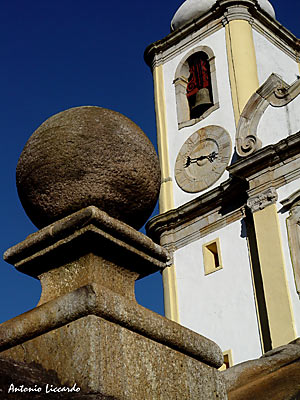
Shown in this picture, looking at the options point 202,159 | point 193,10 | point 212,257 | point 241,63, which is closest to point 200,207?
point 212,257

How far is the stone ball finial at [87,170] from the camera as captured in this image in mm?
3434

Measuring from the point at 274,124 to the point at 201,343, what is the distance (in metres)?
12.5

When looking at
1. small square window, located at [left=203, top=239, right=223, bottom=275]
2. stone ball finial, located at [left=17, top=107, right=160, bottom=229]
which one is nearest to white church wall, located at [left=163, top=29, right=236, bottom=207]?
small square window, located at [left=203, top=239, right=223, bottom=275]

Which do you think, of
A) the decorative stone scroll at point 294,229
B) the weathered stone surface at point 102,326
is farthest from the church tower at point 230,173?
the weathered stone surface at point 102,326

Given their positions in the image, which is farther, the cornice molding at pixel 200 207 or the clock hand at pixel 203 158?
the clock hand at pixel 203 158

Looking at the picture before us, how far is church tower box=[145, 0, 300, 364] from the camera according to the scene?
550 inches

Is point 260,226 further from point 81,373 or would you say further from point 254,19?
point 81,373

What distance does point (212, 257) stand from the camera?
15.7m

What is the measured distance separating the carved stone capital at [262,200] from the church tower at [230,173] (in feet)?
0.08

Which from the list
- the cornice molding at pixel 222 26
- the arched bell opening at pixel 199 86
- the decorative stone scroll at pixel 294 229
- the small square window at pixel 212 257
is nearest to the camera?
the decorative stone scroll at pixel 294 229

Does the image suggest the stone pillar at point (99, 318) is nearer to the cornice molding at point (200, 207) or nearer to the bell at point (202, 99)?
the cornice molding at point (200, 207)

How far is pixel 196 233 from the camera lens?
52.9 feet

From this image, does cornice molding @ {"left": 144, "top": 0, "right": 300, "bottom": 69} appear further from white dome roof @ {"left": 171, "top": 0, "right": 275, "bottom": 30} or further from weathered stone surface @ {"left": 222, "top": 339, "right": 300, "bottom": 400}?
weathered stone surface @ {"left": 222, "top": 339, "right": 300, "bottom": 400}

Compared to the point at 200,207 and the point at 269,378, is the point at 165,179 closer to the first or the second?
the point at 200,207
